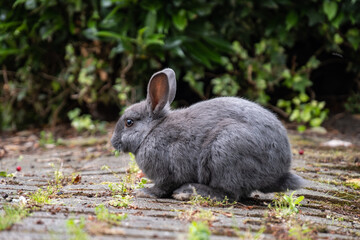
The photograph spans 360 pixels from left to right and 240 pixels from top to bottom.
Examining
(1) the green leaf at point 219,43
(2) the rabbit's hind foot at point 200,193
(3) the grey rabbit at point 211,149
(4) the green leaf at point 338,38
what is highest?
(4) the green leaf at point 338,38

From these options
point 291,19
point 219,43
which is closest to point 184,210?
point 219,43

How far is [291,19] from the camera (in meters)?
7.37

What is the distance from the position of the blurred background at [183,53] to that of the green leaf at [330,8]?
0.6 inches

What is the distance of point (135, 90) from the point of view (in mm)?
8008

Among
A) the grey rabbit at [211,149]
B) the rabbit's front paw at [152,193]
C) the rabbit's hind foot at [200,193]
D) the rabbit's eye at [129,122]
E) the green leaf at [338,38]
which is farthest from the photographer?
the green leaf at [338,38]

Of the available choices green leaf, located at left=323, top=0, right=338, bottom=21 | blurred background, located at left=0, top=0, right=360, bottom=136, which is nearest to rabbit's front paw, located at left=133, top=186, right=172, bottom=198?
blurred background, located at left=0, top=0, right=360, bottom=136

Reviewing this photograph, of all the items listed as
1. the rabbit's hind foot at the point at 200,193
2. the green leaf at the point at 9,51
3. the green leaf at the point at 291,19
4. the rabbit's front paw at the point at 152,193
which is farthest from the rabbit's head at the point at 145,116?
the green leaf at the point at 9,51

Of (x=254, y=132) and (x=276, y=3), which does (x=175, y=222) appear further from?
(x=276, y=3)

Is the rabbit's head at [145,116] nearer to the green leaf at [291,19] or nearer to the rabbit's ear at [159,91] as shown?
the rabbit's ear at [159,91]

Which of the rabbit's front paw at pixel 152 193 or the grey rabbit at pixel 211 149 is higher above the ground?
the grey rabbit at pixel 211 149

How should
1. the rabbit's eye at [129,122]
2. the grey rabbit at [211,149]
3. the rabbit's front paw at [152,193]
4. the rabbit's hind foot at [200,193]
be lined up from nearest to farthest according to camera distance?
the grey rabbit at [211,149]
the rabbit's hind foot at [200,193]
the rabbit's front paw at [152,193]
the rabbit's eye at [129,122]

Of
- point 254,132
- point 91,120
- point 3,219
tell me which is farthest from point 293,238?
point 91,120

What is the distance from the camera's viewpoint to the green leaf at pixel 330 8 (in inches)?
276

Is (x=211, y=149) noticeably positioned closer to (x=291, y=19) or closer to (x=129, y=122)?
(x=129, y=122)
